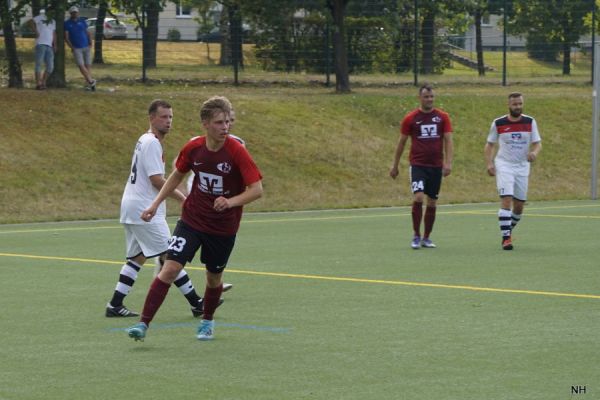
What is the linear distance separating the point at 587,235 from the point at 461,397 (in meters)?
12.0

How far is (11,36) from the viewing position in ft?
106

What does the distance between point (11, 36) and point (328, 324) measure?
22.5 meters

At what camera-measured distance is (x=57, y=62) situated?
1307 inches

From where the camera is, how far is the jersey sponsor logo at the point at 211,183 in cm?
1022

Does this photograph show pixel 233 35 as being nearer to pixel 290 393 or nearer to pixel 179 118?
pixel 179 118

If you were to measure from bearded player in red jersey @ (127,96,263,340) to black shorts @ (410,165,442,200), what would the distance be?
808 centimetres

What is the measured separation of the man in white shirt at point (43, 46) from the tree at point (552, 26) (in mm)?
15880

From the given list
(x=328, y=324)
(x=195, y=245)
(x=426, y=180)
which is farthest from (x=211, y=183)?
(x=426, y=180)

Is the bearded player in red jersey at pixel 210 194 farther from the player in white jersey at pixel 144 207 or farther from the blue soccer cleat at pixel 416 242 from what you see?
the blue soccer cleat at pixel 416 242

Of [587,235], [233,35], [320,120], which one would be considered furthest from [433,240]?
[233,35]

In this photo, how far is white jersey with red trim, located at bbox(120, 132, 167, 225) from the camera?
1203 cm

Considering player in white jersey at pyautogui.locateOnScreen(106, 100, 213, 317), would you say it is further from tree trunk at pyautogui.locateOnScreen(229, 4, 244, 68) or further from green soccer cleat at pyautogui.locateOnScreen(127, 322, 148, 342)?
tree trunk at pyautogui.locateOnScreen(229, 4, 244, 68)

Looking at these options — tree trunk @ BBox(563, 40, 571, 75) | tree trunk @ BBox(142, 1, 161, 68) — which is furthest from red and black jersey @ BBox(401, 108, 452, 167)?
tree trunk @ BBox(563, 40, 571, 75)

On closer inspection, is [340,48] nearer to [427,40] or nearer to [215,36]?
[427,40]
